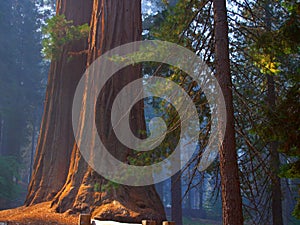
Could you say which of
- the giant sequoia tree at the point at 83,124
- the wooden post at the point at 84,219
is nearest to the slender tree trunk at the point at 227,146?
the wooden post at the point at 84,219

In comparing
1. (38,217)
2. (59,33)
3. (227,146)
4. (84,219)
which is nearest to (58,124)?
(59,33)

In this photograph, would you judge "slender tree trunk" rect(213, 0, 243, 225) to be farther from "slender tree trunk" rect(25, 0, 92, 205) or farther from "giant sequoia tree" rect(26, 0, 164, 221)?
"slender tree trunk" rect(25, 0, 92, 205)

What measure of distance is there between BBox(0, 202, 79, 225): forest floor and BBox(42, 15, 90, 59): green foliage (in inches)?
186

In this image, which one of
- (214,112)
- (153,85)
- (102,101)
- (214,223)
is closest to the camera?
(214,112)

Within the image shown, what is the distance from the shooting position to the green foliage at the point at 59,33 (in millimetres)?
12430

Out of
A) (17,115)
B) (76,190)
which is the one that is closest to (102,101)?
(76,190)

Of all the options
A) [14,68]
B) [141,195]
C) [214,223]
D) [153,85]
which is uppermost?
[14,68]

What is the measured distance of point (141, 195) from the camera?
961cm

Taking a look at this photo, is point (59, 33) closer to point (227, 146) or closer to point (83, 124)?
point (83, 124)

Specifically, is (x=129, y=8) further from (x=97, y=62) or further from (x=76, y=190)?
(x=76, y=190)

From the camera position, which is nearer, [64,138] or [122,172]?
[122,172]

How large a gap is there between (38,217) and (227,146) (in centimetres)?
539

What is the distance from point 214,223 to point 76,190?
27.5 meters

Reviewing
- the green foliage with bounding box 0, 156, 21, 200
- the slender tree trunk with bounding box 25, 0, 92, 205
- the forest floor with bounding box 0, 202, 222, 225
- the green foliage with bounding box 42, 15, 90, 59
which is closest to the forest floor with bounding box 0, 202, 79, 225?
the forest floor with bounding box 0, 202, 222, 225
